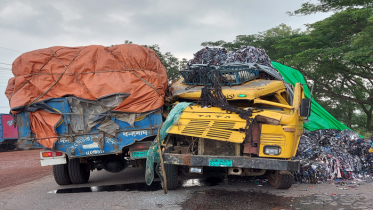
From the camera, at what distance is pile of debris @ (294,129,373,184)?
6.82m

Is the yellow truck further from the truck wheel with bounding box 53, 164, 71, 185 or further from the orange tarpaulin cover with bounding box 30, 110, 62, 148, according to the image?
the truck wheel with bounding box 53, 164, 71, 185

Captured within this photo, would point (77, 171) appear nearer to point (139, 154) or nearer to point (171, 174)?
point (139, 154)

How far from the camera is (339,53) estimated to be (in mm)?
13711

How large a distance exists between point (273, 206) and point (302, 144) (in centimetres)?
356

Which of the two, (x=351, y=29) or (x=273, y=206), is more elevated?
(x=351, y=29)

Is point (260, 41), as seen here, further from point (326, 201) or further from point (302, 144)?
point (326, 201)

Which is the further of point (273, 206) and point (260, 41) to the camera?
point (260, 41)

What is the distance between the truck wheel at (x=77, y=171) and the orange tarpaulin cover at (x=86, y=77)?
1.24 meters

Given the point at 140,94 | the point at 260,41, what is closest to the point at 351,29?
the point at 260,41

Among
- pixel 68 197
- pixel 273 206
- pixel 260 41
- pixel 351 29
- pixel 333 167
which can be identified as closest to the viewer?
pixel 273 206

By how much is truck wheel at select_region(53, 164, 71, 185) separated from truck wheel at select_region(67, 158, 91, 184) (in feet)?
0.26

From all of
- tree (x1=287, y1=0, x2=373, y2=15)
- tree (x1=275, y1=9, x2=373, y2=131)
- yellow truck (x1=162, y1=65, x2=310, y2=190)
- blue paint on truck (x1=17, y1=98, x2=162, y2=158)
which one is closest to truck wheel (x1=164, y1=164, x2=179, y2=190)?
yellow truck (x1=162, y1=65, x2=310, y2=190)

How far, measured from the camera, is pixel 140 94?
19.6 ft

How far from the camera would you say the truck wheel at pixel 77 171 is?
6.95 metres
